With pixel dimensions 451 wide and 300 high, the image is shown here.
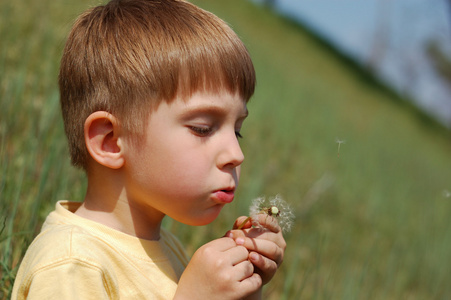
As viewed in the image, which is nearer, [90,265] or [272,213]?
[90,265]

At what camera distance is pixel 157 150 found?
3.60 ft

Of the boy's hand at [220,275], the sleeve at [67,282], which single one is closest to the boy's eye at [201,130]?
the boy's hand at [220,275]

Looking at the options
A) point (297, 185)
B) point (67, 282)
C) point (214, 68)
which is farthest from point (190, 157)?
point (297, 185)

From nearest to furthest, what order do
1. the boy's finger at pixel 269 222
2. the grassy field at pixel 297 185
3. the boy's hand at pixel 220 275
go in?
the boy's hand at pixel 220 275 < the boy's finger at pixel 269 222 < the grassy field at pixel 297 185

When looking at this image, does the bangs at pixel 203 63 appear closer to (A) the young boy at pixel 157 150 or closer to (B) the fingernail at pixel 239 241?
(A) the young boy at pixel 157 150

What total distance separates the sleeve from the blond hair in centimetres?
30

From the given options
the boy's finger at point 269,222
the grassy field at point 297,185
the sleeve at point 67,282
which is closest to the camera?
the sleeve at point 67,282

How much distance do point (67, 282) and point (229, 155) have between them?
392 millimetres

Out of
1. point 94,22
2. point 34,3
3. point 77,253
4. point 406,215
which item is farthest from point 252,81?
point 34,3

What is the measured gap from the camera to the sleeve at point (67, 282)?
0.93 meters

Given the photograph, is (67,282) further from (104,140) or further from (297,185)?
(297,185)

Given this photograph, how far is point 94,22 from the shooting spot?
47.9 inches

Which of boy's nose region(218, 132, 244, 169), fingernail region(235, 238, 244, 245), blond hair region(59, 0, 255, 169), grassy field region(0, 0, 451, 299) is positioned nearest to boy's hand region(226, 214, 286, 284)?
fingernail region(235, 238, 244, 245)

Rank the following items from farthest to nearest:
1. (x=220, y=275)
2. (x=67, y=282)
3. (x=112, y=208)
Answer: (x=112, y=208)
(x=220, y=275)
(x=67, y=282)
